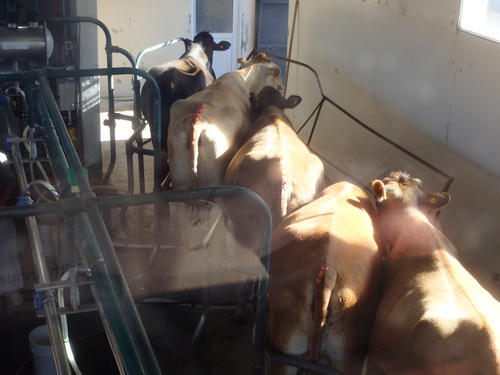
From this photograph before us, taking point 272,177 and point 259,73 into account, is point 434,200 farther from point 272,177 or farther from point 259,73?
point 259,73

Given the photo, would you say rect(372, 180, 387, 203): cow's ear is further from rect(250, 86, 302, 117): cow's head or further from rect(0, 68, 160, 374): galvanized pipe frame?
rect(250, 86, 302, 117): cow's head

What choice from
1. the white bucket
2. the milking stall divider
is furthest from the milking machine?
the white bucket

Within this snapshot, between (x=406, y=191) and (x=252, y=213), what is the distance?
0.80 meters

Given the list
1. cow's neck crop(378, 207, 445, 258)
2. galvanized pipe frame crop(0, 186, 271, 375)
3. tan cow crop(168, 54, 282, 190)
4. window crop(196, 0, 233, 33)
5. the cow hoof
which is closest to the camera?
galvanized pipe frame crop(0, 186, 271, 375)

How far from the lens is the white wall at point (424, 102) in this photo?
11.0ft

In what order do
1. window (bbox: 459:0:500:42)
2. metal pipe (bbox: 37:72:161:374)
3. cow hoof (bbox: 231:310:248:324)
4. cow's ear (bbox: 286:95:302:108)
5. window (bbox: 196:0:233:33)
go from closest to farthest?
metal pipe (bbox: 37:72:161:374) < window (bbox: 459:0:500:42) < cow hoof (bbox: 231:310:248:324) < cow's ear (bbox: 286:95:302:108) < window (bbox: 196:0:233:33)

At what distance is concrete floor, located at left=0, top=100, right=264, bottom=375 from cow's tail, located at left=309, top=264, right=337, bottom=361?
852 mm

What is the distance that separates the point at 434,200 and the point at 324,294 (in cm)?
110

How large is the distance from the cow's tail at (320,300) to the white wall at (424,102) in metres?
1.40

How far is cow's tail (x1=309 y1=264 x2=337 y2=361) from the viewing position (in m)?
2.22

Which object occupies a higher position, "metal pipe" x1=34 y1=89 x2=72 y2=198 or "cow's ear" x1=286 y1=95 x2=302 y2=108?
"metal pipe" x1=34 y1=89 x2=72 y2=198

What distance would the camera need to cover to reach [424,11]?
4.09 metres

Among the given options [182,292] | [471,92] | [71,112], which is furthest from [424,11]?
[71,112]

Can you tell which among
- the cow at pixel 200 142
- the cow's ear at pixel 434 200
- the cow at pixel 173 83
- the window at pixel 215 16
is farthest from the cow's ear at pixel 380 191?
the window at pixel 215 16
